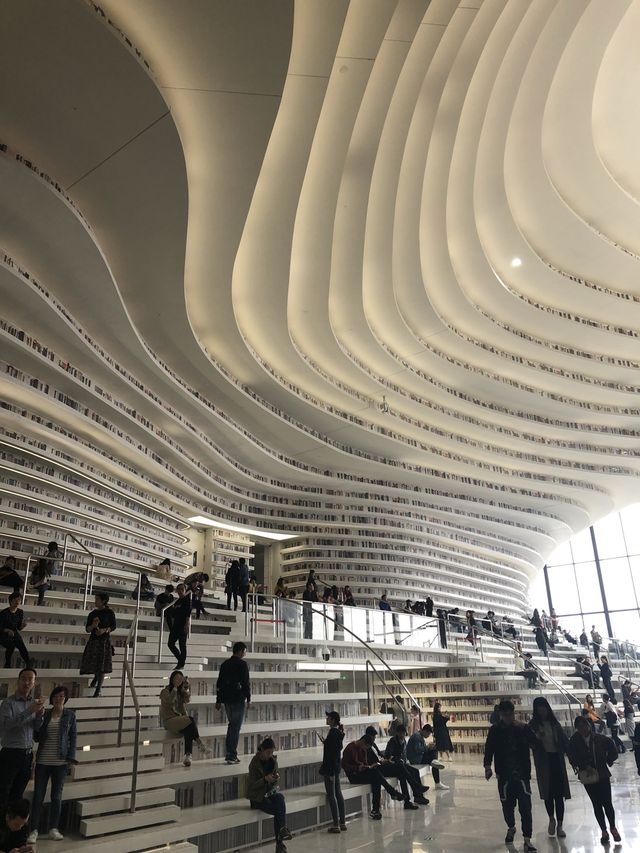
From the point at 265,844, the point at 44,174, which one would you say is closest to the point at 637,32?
the point at 44,174

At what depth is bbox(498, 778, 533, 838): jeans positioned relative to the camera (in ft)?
18.5

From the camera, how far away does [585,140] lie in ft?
39.4

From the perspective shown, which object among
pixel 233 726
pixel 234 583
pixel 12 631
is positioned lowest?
pixel 233 726

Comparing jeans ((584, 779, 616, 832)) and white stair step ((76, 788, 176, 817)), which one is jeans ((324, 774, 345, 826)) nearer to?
white stair step ((76, 788, 176, 817))

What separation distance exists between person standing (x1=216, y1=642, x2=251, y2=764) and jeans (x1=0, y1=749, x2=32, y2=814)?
2.17m

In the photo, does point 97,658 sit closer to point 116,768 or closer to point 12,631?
point 12,631

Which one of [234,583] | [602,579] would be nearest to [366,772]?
[234,583]

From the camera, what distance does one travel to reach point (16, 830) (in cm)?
392

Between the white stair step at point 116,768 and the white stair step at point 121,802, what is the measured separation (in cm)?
21

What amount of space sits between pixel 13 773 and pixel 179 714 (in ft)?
6.41

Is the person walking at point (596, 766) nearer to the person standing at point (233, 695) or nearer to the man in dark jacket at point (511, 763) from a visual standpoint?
the man in dark jacket at point (511, 763)

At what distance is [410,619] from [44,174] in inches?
387

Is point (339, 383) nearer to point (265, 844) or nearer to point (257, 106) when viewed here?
point (257, 106)

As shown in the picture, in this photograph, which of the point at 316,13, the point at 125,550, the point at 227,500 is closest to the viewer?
the point at 316,13
